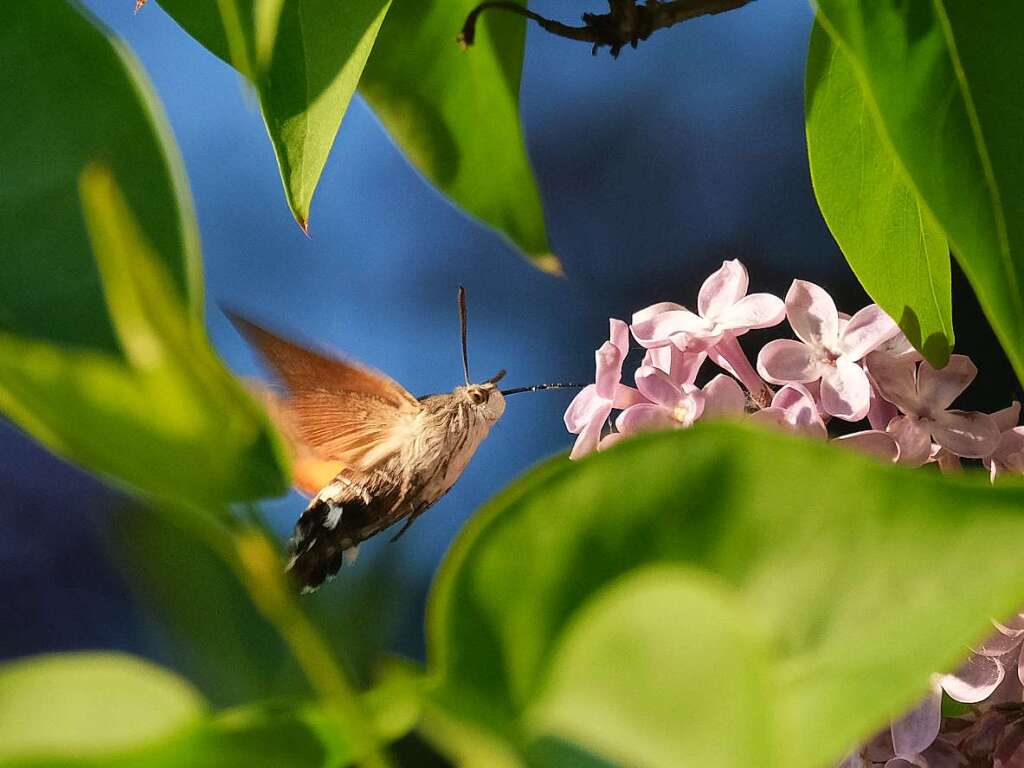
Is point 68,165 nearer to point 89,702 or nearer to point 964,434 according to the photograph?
point 89,702

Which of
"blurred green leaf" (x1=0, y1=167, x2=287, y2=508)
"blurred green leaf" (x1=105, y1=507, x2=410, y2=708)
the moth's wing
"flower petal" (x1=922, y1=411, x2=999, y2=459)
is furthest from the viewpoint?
"blurred green leaf" (x1=105, y1=507, x2=410, y2=708)

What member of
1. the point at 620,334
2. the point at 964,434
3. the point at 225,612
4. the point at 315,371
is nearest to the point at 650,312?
the point at 620,334

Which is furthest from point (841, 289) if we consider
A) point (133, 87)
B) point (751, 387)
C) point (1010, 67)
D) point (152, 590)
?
point (133, 87)

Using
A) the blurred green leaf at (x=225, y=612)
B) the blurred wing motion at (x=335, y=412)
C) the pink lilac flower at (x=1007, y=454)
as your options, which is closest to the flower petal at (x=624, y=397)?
the pink lilac flower at (x=1007, y=454)

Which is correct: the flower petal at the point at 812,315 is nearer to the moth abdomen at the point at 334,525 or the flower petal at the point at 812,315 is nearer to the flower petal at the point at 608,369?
the flower petal at the point at 608,369

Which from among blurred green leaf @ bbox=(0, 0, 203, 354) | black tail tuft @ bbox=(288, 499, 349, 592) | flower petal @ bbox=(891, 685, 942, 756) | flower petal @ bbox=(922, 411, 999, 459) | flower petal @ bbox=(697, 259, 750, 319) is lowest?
black tail tuft @ bbox=(288, 499, 349, 592)

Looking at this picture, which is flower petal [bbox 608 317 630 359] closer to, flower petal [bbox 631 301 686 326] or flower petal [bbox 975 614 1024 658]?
flower petal [bbox 631 301 686 326]

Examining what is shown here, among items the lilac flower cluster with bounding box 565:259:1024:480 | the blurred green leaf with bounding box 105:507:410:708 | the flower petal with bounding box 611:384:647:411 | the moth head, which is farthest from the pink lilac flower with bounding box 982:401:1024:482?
the blurred green leaf with bounding box 105:507:410:708

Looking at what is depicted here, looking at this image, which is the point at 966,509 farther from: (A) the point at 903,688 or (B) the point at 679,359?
(B) the point at 679,359
